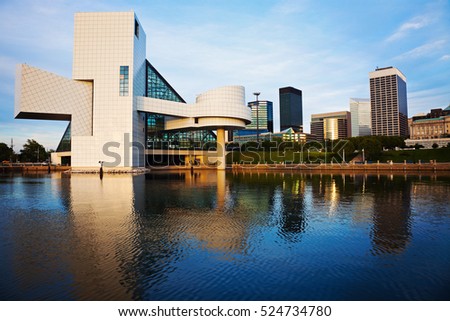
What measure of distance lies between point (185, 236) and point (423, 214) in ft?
37.7

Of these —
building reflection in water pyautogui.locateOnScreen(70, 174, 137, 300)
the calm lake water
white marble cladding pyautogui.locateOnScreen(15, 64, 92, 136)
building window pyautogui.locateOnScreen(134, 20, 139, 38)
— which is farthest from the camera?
building window pyautogui.locateOnScreen(134, 20, 139, 38)

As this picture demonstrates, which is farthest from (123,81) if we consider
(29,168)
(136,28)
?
(29,168)

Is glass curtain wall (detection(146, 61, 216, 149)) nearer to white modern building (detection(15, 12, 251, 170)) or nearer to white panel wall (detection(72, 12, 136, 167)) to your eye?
white modern building (detection(15, 12, 251, 170))

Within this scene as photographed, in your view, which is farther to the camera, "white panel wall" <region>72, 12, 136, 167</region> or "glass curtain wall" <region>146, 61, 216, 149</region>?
"glass curtain wall" <region>146, 61, 216, 149</region>

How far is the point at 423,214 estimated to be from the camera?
49.8ft

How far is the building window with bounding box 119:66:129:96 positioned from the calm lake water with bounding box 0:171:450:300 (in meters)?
47.0

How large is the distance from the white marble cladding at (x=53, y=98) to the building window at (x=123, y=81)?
6591 millimetres

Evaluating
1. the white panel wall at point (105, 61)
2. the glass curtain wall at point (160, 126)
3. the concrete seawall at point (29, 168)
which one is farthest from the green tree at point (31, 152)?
the white panel wall at point (105, 61)

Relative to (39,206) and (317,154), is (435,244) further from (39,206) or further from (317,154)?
(317,154)

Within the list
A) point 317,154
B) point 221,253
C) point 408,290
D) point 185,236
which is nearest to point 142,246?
point 185,236

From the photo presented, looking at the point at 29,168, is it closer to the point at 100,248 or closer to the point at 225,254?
the point at 100,248

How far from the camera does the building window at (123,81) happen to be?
197 feet

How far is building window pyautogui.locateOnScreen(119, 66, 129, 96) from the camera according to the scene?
197ft

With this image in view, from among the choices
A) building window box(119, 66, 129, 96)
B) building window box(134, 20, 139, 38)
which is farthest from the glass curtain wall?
building window box(119, 66, 129, 96)
